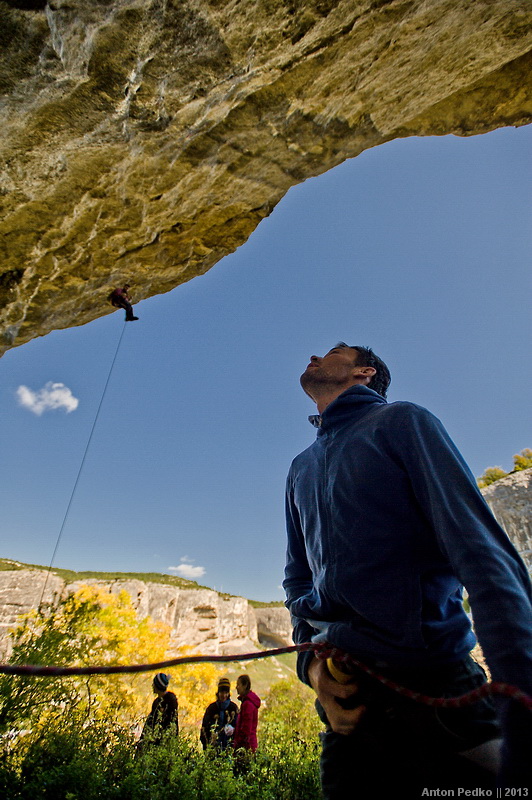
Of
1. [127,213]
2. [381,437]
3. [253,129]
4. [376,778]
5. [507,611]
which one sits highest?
[253,129]

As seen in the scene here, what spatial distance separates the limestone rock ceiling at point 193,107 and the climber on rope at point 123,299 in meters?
0.21

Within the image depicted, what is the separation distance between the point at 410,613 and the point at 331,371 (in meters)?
1.43

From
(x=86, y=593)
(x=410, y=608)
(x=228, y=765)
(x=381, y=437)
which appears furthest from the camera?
(x=86, y=593)

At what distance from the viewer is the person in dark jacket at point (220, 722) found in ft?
20.5

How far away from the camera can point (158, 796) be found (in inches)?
161

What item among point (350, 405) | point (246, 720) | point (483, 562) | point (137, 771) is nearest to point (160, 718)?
point (246, 720)

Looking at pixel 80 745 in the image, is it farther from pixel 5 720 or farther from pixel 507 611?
pixel 507 611

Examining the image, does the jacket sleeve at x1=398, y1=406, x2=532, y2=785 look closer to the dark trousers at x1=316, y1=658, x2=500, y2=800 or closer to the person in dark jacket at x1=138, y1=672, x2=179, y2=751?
the dark trousers at x1=316, y1=658, x2=500, y2=800

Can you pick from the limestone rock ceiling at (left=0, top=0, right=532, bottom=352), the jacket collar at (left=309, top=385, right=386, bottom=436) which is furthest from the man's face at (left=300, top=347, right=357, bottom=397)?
the limestone rock ceiling at (left=0, top=0, right=532, bottom=352)

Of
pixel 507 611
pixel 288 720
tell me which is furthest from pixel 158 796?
pixel 288 720

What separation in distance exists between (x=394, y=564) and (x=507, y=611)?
377mm

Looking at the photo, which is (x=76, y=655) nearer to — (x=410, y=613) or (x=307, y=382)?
(x=307, y=382)

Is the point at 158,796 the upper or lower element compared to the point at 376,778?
lower

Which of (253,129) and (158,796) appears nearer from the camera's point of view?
(253,129)
